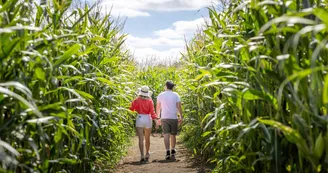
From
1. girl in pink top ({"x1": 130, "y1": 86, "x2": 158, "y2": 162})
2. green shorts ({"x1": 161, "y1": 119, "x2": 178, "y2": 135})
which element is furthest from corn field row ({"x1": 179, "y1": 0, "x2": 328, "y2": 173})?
green shorts ({"x1": 161, "y1": 119, "x2": 178, "y2": 135})

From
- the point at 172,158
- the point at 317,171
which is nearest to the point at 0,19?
the point at 317,171

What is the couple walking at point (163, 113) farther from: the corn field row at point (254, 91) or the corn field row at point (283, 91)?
the corn field row at point (283, 91)

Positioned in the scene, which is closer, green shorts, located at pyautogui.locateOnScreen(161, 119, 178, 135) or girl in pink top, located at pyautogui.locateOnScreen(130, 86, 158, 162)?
girl in pink top, located at pyautogui.locateOnScreen(130, 86, 158, 162)

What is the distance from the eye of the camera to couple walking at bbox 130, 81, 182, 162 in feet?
31.8

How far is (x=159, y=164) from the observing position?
9492mm

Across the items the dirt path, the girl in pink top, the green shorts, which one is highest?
the girl in pink top

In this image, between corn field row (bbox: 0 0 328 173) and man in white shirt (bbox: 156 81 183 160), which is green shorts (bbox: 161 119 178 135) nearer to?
man in white shirt (bbox: 156 81 183 160)

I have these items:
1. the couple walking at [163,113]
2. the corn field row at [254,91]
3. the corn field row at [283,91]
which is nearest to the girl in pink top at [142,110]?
the couple walking at [163,113]

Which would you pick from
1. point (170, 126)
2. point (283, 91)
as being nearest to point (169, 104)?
point (170, 126)

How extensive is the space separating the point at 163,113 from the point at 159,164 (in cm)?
111

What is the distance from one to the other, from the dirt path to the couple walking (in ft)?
0.84

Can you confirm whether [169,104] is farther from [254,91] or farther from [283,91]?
[283,91]

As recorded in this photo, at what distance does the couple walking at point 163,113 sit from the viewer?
9680 mm

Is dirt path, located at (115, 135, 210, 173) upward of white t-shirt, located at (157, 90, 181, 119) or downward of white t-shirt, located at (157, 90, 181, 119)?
downward
